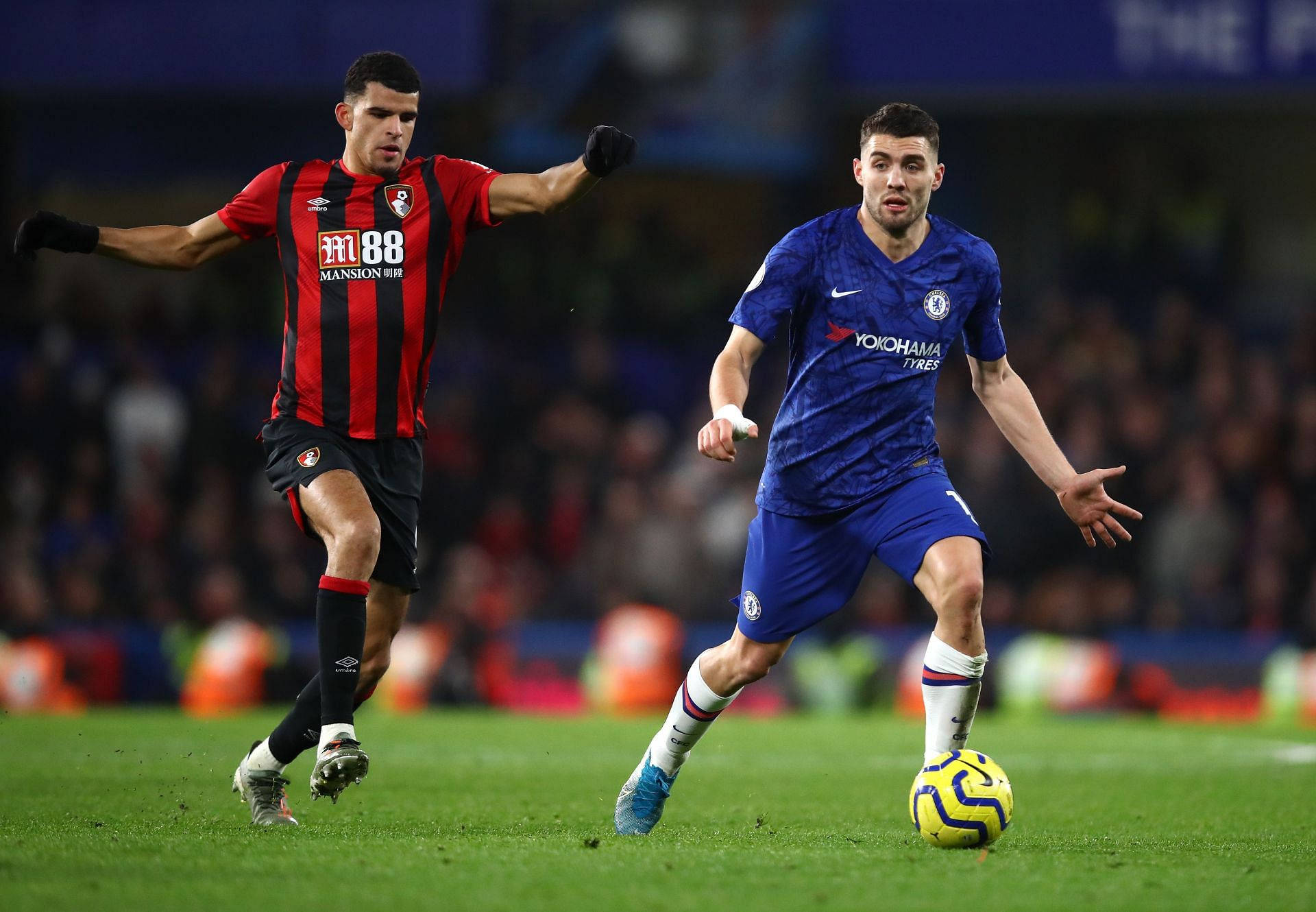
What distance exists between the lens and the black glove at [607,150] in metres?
5.75

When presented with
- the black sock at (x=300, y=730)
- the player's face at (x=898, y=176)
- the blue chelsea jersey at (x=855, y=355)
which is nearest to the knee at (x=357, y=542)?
the black sock at (x=300, y=730)

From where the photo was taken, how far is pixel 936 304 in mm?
5910

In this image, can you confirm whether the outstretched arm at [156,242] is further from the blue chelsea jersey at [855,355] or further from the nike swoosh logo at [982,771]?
the nike swoosh logo at [982,771]

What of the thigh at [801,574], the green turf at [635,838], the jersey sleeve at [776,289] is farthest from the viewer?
the thigh at [801,574]

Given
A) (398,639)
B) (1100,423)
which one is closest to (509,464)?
(398,639)

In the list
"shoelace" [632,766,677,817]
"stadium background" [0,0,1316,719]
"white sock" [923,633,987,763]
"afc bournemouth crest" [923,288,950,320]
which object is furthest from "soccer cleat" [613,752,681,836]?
"stadium background" [0,0,1316,719]

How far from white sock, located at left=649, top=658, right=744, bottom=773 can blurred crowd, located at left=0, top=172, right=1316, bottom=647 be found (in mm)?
7867

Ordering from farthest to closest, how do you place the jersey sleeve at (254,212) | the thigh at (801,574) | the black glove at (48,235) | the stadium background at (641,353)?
1. the stadium background at (641,353)
2. the jersey sleeve at (254,212)
3. the black glove at (48,235)
4. the thigh at (801,574)

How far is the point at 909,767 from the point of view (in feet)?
29.3

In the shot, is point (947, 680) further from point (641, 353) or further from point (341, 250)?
point (641, 353)

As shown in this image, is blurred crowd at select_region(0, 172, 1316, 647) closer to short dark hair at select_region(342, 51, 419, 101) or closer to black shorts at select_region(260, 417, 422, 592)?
black shorts at select_region(260, 417, 422, 592)

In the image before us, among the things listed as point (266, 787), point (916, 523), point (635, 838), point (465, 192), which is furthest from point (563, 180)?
point (266, 787)

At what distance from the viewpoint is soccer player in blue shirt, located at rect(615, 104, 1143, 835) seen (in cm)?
577

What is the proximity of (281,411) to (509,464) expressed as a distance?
9.23 meters
